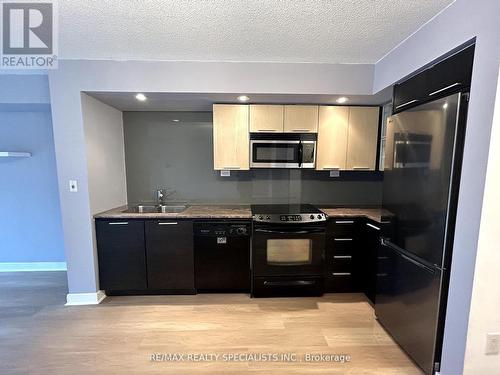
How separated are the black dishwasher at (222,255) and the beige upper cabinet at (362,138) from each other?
150cm

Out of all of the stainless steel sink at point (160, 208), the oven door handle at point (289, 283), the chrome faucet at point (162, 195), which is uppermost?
the chrome faucet at point (162, 195)

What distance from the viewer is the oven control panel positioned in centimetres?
237

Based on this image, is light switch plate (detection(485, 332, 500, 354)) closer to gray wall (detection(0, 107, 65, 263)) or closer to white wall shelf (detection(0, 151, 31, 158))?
gray wall (detection(0, 107, 65, 263))

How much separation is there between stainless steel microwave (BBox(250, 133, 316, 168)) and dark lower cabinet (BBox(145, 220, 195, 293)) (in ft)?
3.58

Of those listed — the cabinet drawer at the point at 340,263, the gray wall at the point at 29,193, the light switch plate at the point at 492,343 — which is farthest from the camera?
the gray wall at the point at 29,193

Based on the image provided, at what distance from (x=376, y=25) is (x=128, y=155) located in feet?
9.82

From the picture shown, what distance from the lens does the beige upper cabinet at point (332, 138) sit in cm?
258

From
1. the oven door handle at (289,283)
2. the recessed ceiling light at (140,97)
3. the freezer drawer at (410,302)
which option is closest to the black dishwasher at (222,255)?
the oven door handle at (289,283)

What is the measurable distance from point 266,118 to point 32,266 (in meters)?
3.71

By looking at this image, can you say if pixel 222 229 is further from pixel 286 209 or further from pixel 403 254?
pixel 403 254

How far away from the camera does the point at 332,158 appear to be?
8.71 ft

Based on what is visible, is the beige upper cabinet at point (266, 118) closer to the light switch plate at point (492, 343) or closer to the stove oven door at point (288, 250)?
the stove oven door at point (288, 250)

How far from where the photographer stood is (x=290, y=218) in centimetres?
238

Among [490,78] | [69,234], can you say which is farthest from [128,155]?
[490,78]
